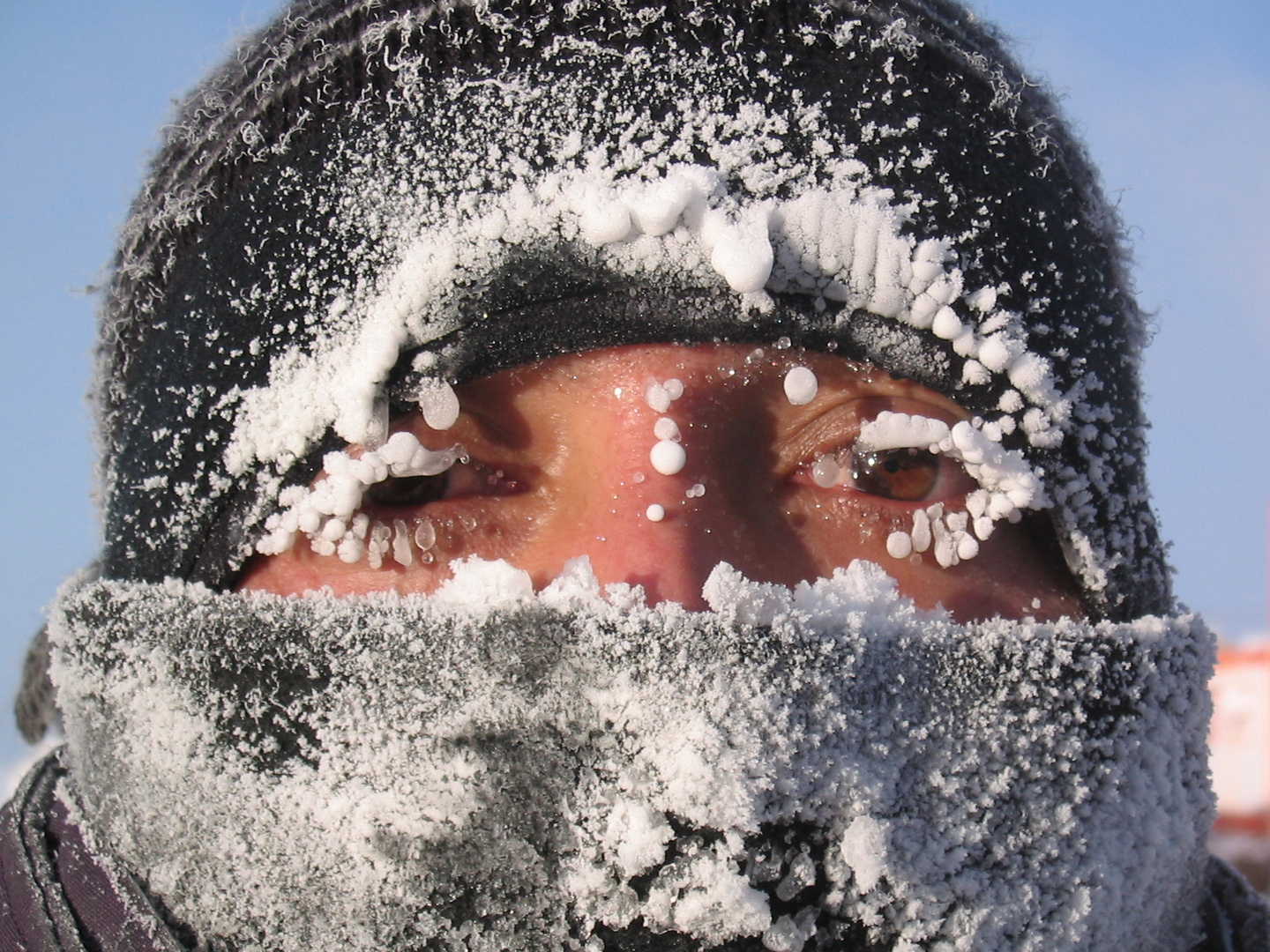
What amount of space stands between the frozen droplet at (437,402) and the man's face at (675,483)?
0.03 m

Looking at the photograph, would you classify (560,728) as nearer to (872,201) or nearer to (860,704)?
(860,704)

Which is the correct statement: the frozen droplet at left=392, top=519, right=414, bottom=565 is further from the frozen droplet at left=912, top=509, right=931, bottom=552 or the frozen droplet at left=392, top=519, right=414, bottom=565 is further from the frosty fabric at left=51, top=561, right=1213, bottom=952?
the frozen droplet at left=912, top=509, right=931, bottom=552

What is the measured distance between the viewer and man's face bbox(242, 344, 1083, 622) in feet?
3.76

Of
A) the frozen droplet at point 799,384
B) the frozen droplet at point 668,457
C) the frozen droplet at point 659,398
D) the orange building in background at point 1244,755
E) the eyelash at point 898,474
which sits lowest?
the frozen droplet at point 668,457

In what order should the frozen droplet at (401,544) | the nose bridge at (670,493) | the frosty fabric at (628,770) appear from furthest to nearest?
1. the frozen droplet at (401,544)
2. the nose bridge at (670,493)
3. the frosty fabric at (628,770)

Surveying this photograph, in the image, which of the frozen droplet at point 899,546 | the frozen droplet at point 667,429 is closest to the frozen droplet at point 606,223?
the frozen droplet at point 667,429

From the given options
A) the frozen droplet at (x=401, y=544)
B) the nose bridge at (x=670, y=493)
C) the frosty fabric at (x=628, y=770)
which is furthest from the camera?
the frozen droplet at (x=401, y=544)

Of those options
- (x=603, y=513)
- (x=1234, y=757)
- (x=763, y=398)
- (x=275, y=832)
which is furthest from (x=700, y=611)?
(x=1234, y=757)

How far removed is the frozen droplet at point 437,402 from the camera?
3.80ft

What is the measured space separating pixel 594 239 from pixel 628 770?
22.4 inches

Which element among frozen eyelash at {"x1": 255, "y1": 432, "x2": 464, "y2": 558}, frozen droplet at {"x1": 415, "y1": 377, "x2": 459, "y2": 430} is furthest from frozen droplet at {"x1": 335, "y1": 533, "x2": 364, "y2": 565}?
frozen droplet at {"x1": 415, "y1": 377, "x2": 459, "y2": 430}

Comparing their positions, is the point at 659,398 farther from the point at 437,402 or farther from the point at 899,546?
the point at 899,546

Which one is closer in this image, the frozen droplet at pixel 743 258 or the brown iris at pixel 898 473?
the frozen droplet at pixel 743 258

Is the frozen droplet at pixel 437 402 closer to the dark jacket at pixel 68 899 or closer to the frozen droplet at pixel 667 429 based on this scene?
the frozen droplet at pixel 667 429
